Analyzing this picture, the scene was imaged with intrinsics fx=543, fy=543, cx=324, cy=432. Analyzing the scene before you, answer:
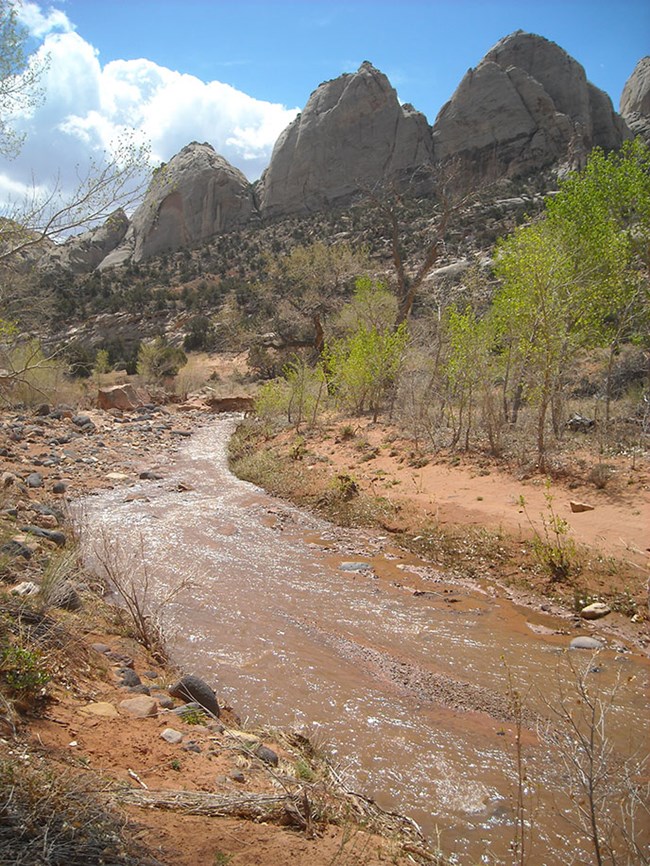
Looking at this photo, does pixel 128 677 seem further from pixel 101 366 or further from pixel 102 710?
pixel 101 366

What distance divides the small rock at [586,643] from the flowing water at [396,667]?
0.10 metres

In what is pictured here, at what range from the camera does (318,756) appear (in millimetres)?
3742

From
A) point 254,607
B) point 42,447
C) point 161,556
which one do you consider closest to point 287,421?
point 42,447

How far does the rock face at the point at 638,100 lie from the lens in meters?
50.5

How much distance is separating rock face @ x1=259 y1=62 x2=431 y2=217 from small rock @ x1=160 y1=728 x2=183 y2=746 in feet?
172

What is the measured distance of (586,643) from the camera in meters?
5.65

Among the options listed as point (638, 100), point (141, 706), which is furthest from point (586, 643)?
point (638, 100)

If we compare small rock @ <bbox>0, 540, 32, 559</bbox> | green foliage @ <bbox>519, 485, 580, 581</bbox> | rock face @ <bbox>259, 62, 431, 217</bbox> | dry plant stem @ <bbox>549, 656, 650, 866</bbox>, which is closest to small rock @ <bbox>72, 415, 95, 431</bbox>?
small rock @ <bbox>0, 540, 32, 559</bbox>

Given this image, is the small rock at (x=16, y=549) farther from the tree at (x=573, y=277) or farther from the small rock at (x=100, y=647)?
the tree at (x=573, y=277)

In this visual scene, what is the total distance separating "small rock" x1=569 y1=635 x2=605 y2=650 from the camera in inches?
221

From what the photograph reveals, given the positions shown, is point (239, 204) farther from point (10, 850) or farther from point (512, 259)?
point (10, 850)

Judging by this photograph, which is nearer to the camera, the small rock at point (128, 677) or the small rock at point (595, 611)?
the small rock at point (128, 677)

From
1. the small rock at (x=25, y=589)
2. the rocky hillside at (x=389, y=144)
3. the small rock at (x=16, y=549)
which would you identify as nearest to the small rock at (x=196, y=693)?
the small rock at (x=25, y=589)

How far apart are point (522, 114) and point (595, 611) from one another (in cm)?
5147
